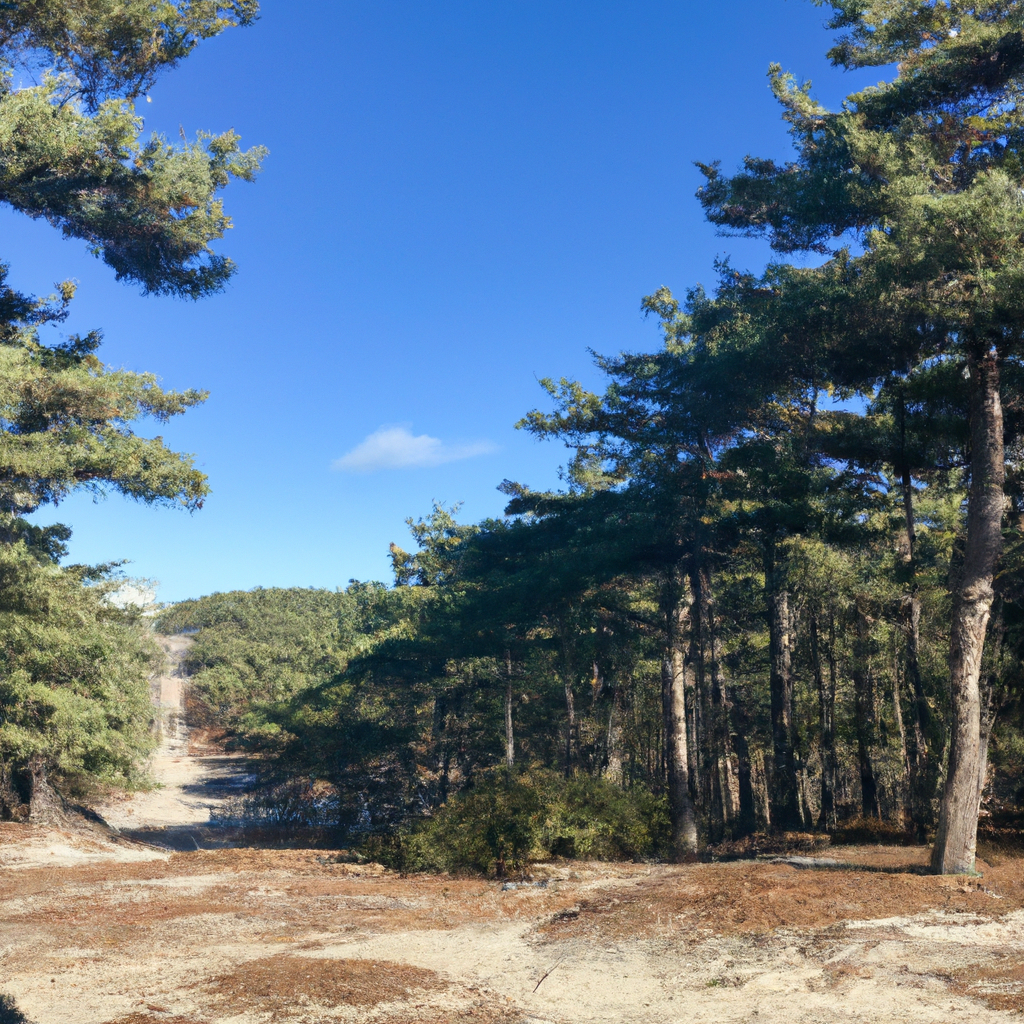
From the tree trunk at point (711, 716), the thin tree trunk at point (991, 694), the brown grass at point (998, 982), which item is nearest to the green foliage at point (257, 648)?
the tree trunk at point (711, 716)

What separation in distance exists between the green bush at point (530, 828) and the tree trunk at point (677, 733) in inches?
15.2

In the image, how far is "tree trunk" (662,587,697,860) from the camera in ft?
59.9

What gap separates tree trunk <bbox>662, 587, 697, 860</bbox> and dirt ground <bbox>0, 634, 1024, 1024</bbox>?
4629 millimetres

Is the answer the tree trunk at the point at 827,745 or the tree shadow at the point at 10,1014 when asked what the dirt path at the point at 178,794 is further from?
the tree trunk at the point at 827,745

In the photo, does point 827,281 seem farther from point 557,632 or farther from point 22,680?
point 22,680

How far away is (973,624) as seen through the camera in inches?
437

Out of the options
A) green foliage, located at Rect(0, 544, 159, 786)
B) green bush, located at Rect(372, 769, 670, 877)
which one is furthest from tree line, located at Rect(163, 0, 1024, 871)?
green foliage, located at Rect(0, 544, 159, 786)

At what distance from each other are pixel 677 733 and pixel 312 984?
1308cm

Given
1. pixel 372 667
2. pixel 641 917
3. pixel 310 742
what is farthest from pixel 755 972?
pixel 310 742

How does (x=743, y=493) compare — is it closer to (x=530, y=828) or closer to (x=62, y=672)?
(x=530, y=828)

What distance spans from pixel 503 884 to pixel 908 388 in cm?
1095

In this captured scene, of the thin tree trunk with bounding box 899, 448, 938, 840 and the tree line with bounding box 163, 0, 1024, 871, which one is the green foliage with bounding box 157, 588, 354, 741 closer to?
the tree line with bounding box 163, 0, 1024, 871

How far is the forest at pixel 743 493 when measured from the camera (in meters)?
12.2

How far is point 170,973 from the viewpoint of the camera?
7727 millimetres
